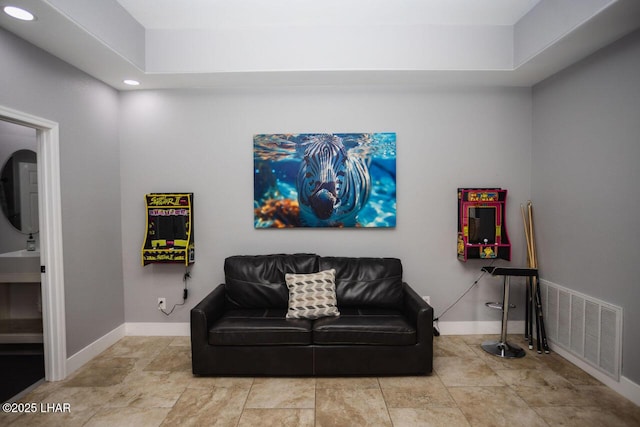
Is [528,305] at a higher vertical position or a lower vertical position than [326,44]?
lower

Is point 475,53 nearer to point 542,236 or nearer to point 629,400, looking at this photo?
point 542,236

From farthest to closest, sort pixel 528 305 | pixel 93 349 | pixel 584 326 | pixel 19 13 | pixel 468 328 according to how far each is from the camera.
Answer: pixel 468 328 → pixel 528 305 → pixel 93 349 → pixel 584 326 → pixel 19 13

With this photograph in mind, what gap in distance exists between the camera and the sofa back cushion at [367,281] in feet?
11.3

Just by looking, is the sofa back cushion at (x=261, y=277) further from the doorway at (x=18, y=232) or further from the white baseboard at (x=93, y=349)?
the doorway at (x=18, y=232)

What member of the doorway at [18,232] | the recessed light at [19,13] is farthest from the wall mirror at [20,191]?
the recessed light at [19,13]

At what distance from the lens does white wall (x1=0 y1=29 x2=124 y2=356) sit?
2.62 metres

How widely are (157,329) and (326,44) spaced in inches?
135

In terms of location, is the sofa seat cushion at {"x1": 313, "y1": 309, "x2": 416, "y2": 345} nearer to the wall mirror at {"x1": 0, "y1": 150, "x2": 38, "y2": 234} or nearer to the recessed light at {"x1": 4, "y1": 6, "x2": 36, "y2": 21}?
the recessed light at {"x1": 4, "y1": 6, "x2": 36, "y2": 21}

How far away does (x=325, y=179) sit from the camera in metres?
3.75

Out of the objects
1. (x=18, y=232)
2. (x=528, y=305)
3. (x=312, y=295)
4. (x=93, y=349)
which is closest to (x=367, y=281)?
(x=312, y=295)

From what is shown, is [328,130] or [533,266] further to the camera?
[328,130]

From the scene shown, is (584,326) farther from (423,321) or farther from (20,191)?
(20,191)

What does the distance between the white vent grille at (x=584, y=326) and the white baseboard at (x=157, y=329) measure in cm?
373

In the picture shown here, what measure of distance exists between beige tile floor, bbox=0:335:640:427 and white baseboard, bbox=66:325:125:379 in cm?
7
